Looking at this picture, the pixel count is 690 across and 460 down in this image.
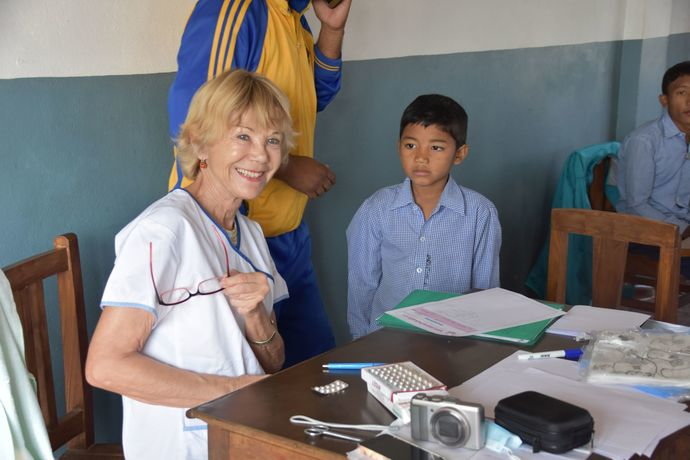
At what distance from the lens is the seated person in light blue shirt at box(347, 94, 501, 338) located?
2.26 metres

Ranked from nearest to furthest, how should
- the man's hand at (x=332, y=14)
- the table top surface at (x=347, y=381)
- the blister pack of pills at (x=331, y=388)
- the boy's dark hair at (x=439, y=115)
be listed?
the table top surface at (x=347, y=381) → the blister pack of pills at (x=331, y=388) → the man's hand at (x=332, y=14) → the boy's dark hair at (x=439, y=115)

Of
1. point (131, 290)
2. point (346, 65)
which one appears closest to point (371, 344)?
point (131, 290)

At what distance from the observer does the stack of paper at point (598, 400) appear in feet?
3.68

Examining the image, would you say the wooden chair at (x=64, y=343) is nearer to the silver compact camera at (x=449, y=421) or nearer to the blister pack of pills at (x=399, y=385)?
the blister pack of pills at (x=399, y=385)

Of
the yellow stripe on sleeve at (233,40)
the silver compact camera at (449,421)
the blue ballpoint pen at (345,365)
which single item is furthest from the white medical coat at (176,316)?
the silver compact camera at (449,421)

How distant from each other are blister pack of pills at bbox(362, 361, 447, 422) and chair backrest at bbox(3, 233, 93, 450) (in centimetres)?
75

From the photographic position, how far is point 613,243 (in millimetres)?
2229

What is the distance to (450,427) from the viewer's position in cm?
107

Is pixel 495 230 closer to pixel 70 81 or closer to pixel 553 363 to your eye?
pixel 553 363

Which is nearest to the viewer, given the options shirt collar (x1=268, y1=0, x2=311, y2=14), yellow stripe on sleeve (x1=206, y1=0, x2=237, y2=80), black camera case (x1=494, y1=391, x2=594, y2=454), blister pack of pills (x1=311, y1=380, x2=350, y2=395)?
black camera case (x1=494, y1=391, x2=594, y2=454)

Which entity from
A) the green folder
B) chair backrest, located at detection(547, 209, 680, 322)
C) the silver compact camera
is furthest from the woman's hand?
chair backrest, located at detection(547, 209, 680, 322)

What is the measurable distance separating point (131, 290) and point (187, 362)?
0.65ft

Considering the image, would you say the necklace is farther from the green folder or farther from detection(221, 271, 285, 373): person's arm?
the green folder

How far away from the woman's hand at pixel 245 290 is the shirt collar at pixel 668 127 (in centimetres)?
263
